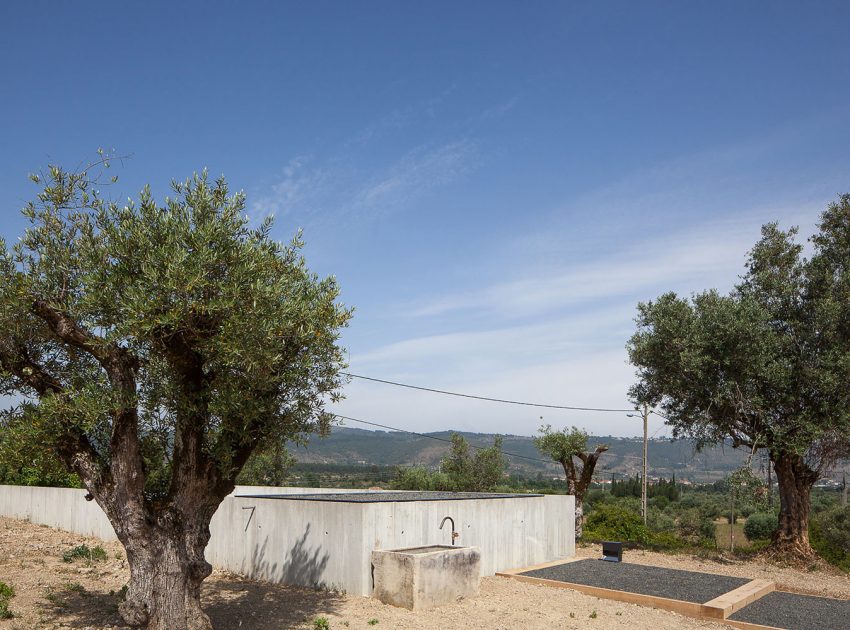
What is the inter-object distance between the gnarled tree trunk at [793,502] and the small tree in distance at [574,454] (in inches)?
233

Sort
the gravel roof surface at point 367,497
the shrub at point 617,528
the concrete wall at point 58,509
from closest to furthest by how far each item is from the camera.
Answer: the gravel roof surface at point 367,497
the concrete wall at point 58,509
the shrub at point 617,528

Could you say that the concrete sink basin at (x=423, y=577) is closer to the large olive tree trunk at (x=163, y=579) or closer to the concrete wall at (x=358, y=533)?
the concrete wall at (x=358, y=533)

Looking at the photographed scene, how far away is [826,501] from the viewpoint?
44.5 metres

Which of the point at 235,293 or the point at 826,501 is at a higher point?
the point at 235,293

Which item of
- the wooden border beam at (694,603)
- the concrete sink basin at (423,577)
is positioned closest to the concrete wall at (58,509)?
the concrete sink basin at (423,577)

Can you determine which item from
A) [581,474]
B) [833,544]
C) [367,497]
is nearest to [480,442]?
[581,474]

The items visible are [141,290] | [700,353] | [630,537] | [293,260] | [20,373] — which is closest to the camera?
[141,290]

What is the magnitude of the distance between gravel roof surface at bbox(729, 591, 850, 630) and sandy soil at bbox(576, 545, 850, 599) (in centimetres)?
132

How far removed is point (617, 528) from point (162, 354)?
1967 centimetres

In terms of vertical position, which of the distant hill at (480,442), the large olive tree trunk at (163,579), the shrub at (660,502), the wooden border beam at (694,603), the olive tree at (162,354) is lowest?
the distant hill at (480,442)

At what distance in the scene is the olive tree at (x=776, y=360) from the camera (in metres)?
18.3

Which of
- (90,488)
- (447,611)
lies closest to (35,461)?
(90,488)

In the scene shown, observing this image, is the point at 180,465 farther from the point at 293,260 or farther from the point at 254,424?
the point at 293,260

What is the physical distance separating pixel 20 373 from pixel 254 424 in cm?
329
